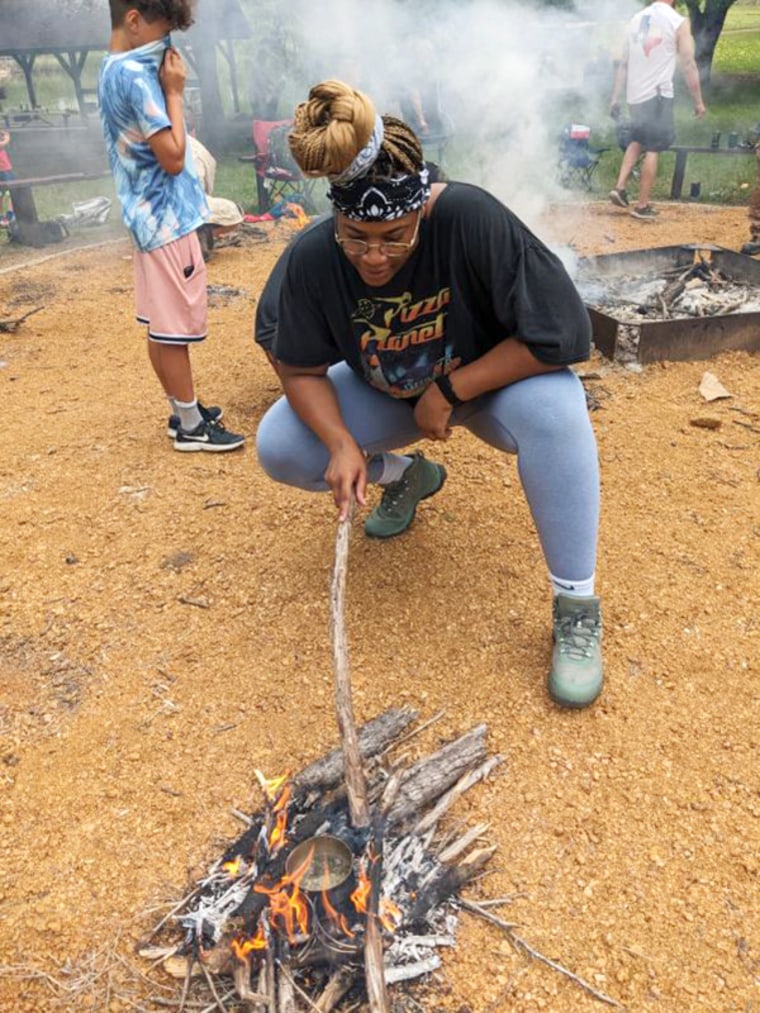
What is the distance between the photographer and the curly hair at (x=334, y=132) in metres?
1.49

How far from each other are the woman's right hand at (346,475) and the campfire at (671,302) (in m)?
2.52

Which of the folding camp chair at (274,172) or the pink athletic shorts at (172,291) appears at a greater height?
the pink athletic shorts at (172,291)

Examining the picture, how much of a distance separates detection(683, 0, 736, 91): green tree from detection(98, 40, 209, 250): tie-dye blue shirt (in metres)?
17.5

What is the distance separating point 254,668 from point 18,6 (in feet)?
44.7

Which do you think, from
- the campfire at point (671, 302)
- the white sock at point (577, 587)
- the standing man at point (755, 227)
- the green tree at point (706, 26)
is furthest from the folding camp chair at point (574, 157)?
the green tree at point (706, 26)

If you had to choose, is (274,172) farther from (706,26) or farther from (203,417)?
(706,26)

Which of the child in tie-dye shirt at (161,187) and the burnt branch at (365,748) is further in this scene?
the child in tie-dye shirt at (161,187)

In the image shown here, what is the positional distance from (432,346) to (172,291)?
5.19 ft

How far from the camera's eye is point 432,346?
2.02m

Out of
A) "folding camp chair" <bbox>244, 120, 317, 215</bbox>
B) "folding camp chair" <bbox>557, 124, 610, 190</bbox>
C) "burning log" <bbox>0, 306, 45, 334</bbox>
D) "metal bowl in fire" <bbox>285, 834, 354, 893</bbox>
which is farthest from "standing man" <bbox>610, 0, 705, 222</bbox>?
"metal bowl in fire" <bbox>285, 834, 354, 893</bbox>

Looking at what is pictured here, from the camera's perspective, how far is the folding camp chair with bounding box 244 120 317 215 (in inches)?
346

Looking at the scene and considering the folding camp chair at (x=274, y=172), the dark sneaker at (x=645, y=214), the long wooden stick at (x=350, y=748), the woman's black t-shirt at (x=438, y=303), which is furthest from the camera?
the folding camp chair at (x=274, y=172)

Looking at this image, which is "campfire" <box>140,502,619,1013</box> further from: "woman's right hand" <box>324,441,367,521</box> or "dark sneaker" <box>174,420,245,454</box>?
"dark sneaker" <box>174,420,245,454</box>

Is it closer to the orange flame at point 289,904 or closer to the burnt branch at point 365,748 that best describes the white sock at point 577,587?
the burnt branch at point 365,748
